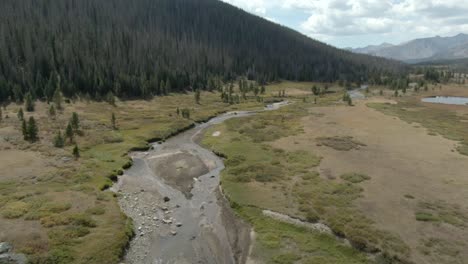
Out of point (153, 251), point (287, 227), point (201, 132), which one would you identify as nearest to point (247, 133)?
point (201, 132)

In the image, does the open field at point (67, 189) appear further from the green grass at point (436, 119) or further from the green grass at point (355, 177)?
the green grass at point (436, 119)

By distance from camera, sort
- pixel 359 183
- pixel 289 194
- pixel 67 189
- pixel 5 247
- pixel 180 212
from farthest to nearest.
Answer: pixel 359 183
pixel 67 189
pixel 289 194
pixel 180 212
pixel 5 247

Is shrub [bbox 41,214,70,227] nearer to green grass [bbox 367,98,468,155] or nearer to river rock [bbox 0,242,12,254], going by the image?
river rock [bbox 0,242,12,254]

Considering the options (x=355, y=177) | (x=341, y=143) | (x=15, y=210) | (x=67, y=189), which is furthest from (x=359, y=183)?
(x=15, y=210)

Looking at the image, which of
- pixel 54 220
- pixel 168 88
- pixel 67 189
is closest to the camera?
pixel 54 220

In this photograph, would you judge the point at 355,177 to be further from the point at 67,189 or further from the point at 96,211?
the point at 67,189

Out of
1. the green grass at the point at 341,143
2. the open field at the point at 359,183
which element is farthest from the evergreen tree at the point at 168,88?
the green grass at the point at 341,143

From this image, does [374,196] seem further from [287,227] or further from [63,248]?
[63,248]
